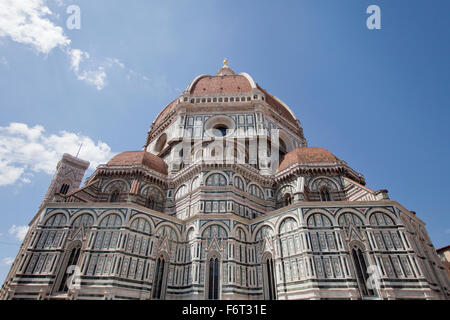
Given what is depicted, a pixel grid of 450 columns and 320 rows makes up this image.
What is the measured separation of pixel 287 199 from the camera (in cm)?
2334

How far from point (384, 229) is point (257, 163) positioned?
12354 mm

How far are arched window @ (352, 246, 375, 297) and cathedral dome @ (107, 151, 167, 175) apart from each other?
57.7 ft

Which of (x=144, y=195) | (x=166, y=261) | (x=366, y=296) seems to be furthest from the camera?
(x=144, y=195)

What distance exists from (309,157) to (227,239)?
11191 millimetres

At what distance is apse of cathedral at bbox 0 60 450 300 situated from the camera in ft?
51.2

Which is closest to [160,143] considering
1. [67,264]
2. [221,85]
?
[221,85]

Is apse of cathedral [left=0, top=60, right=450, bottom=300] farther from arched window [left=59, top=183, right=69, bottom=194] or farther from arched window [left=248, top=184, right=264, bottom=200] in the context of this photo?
arched window [left=59, top=183, right=69, bottom=194]

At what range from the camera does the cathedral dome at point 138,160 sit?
24677 mm

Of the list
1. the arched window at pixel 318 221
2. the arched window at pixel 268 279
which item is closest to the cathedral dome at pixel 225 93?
the arched window at pixel 318 221

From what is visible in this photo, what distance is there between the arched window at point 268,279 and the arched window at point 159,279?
271 inches

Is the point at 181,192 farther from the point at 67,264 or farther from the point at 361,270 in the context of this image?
the point at 361,270

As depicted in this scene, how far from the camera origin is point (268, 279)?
17.8m
